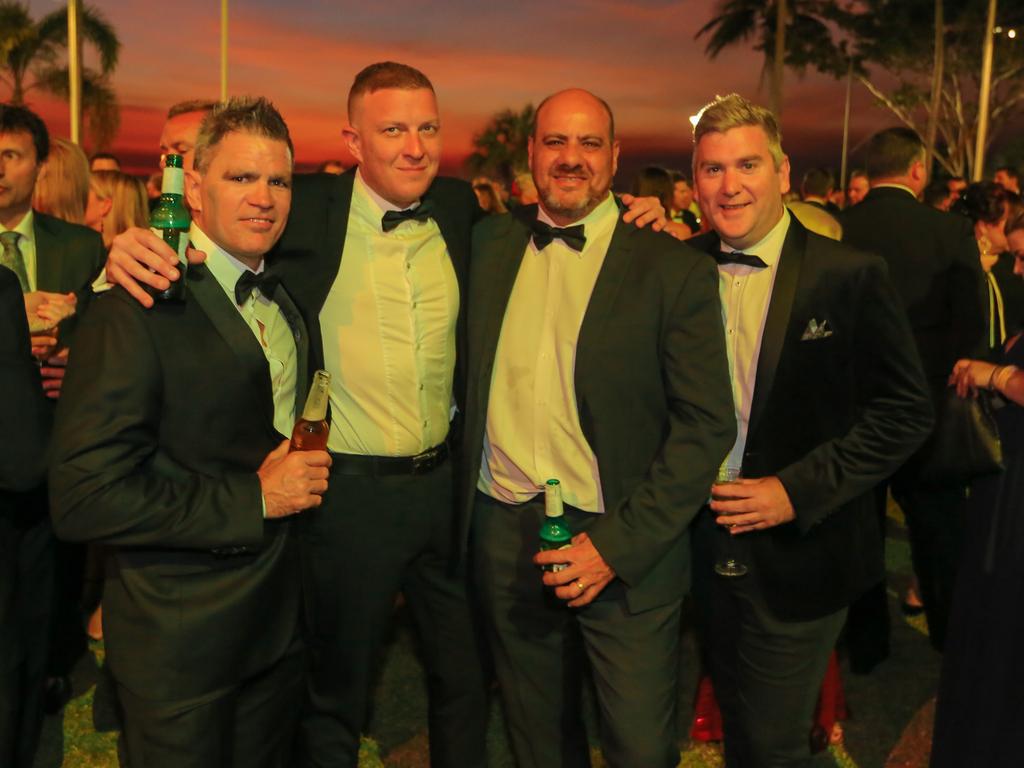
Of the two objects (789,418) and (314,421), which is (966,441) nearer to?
(789,418)

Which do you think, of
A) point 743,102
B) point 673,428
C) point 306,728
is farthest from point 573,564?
point 743,102

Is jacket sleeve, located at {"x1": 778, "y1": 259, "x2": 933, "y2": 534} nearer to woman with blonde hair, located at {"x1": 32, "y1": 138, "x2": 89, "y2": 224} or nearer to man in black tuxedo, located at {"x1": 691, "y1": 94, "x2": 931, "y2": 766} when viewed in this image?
man in black tuxedo, located at {"x1": 691, "y1": 94, "x2": 931, "y2": 766}

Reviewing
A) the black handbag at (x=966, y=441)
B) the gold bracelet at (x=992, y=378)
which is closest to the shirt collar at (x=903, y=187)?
the black handbag at (x=966, y=441)

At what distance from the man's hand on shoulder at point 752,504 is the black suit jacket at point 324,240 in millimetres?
1064

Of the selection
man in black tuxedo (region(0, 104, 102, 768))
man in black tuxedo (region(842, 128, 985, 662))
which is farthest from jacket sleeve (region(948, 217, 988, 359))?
man in black tuxedo (region(0, 104, 102, 768))

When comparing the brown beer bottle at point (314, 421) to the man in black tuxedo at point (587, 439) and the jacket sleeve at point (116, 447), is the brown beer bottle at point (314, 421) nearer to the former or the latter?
the jacket sleeve at point (116, 447)

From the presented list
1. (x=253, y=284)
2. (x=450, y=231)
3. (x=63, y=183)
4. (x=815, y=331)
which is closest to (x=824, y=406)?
(x=815, y=331)

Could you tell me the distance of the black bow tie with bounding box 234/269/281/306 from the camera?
2822 mm

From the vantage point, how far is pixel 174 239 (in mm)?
2738

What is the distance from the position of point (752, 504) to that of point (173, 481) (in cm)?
179

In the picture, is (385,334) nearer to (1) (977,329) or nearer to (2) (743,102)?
(2) (743,102)

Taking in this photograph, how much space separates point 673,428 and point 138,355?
1649 mm

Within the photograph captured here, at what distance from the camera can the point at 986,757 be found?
3.39 m

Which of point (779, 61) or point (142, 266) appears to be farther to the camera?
point (779, 61)
